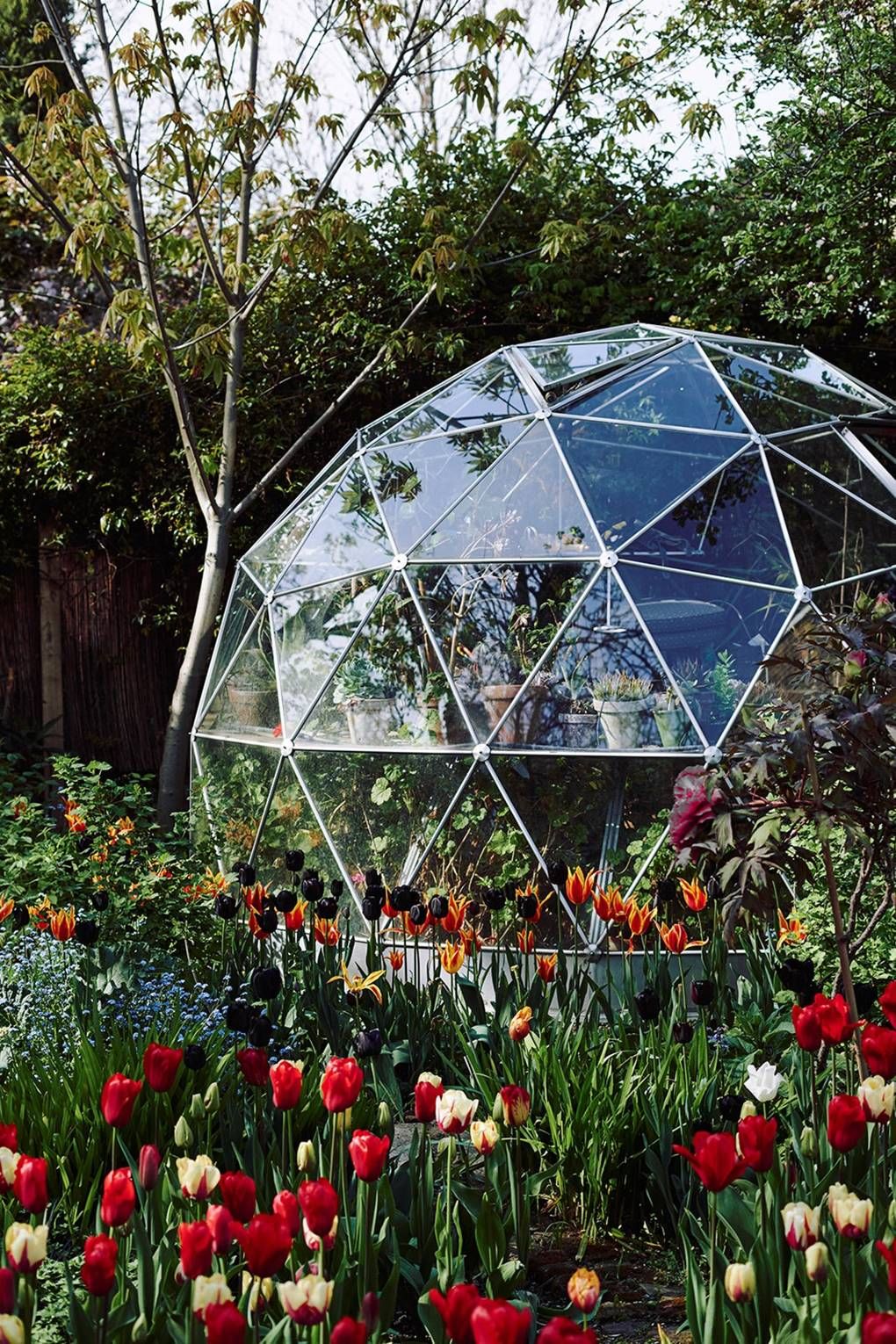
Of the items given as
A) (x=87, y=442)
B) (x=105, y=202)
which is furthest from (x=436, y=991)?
(x=87, y=442)

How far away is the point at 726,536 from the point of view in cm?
679

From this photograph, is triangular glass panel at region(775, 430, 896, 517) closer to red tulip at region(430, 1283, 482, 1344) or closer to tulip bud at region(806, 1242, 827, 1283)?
tulip bud at region(806, 1242, 827, 1283)

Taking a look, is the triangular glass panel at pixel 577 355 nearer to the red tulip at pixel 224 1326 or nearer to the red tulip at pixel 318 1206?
the red tulip at pixel 318 1206

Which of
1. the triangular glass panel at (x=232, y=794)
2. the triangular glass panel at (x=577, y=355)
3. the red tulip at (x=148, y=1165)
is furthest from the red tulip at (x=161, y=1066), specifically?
the triangular glass panel at (x=577, y=355)

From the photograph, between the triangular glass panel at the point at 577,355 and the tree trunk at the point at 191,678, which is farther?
the tree trunk at the point at 191,678

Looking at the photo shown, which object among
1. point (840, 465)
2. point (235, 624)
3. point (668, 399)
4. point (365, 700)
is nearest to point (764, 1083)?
point (365, 700)

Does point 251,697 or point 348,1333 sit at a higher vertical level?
point 251,697

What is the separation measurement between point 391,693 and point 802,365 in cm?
380

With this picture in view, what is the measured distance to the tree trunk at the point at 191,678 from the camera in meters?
10.3

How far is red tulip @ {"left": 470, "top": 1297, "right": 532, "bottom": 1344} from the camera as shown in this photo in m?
1.77

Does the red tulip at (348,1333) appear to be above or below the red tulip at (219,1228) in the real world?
below

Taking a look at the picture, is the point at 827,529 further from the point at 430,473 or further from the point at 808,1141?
the point at 808,1141

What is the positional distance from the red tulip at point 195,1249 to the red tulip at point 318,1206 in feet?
0.59

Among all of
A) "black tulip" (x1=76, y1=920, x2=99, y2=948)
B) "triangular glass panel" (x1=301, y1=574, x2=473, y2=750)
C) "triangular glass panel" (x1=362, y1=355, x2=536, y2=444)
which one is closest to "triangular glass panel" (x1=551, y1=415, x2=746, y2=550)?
"triangular glass panel" (x1=362, y1=355, x2=536, y2=444)
